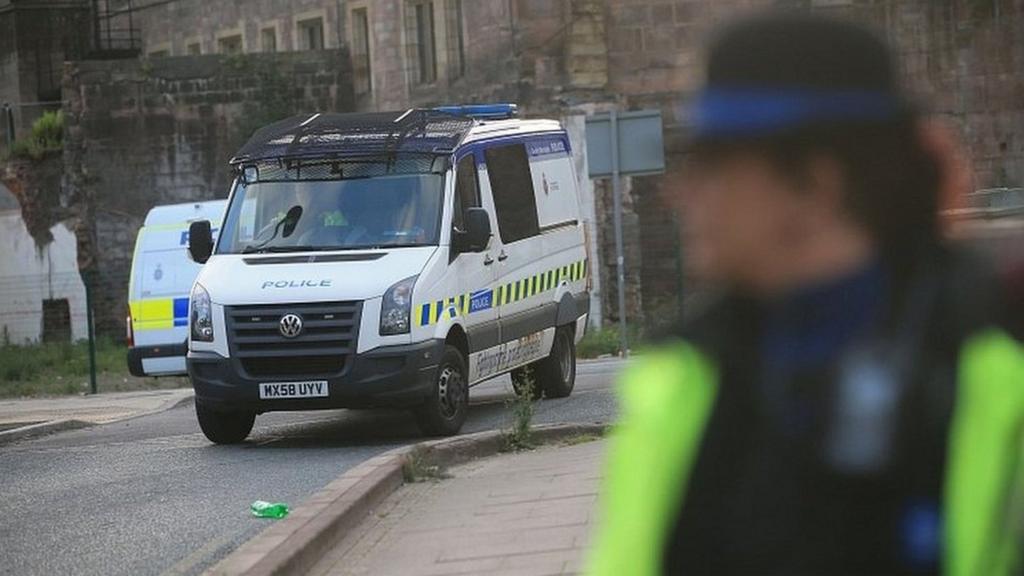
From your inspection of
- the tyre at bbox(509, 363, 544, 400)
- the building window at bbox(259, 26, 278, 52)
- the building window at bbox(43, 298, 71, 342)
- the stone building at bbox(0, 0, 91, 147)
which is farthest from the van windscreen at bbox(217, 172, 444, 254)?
the stone building at bbox(0, 0, 91, 147)

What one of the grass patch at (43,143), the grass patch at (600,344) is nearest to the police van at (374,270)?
the grass patch at (600,344)

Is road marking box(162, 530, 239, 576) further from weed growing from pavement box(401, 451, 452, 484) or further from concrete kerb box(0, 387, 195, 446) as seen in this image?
concrete kerb box(0, 387, 195, 446)

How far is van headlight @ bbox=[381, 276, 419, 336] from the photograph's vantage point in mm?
14781

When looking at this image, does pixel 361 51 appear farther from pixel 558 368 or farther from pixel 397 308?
pixel 397 308

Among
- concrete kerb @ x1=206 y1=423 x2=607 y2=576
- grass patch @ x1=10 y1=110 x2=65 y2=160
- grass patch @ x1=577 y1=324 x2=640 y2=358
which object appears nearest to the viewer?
concrete kerb @ x1=206 y1=423 x2=607 y2=576

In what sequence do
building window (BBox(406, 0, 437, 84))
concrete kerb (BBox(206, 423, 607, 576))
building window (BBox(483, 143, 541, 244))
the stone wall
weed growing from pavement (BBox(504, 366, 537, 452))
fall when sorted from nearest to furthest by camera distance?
1. concrete kerb (BBox(206, 423, 607, 576))
2. weed growing from pavement (BBox(504, 366, 537, 452))
3. building window (BBox(483, 143, 541, 244))
4. building window (BBox(406, 0, 437, 84))
5. the stone wall

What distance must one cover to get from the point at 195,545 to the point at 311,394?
15.9 ft

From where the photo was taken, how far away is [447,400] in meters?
15.3

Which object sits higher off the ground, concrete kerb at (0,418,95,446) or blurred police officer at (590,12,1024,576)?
blurred police officer at (590,12,1024,576)

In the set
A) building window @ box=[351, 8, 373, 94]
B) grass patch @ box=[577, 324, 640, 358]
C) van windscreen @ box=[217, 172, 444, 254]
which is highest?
building window @ box=[351, 8, 373, 94]

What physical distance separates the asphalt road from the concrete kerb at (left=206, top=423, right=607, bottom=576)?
38cm

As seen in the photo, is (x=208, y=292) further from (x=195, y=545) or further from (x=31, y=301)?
(x=31, y=301)

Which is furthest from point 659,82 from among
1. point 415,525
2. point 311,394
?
point 415,525

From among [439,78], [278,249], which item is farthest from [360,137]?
[439,78]
